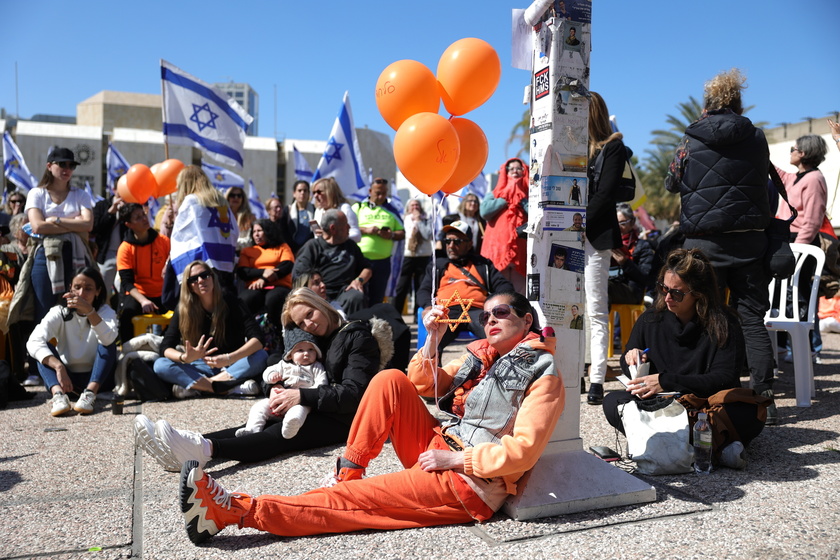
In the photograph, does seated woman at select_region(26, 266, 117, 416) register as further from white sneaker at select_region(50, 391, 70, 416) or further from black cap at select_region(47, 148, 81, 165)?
black cap at select_region(47, 148, 81, 165)

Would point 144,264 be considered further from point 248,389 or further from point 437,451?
point 437,451

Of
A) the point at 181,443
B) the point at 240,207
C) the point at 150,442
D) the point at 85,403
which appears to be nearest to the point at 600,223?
the point at 181,443

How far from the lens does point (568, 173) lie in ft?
11.8

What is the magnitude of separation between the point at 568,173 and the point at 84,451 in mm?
3564

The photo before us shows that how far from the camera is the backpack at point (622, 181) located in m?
5.44

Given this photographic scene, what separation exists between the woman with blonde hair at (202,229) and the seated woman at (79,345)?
3.51 ft

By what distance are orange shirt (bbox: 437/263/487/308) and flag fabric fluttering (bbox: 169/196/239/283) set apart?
2.48 m

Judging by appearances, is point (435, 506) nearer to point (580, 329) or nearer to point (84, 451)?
point (580, 329)

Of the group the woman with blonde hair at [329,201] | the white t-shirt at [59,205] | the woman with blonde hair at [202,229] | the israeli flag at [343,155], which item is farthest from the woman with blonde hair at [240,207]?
the white t-shirt at [59,205]

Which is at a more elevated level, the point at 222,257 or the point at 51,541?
the point at 222,257

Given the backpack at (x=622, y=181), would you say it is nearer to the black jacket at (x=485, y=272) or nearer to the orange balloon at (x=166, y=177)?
the black jacket at (x=485, y=272)

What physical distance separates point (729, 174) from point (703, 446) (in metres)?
2.07

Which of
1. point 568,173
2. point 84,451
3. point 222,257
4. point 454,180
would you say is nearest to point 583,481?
point 568,173

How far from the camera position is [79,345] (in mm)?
6445
